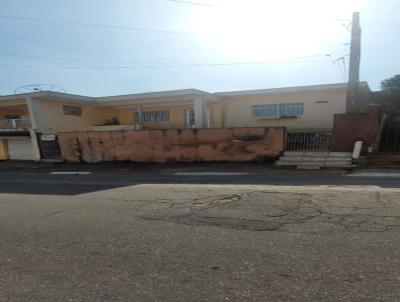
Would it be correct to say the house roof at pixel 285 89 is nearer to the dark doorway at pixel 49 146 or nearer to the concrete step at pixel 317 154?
the concrete step at pixel 317 154

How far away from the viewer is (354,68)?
16312mm

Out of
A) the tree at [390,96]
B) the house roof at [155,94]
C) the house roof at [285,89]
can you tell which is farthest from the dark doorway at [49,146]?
the tree at [390,96]

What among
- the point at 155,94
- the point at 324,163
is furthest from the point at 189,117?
the point at 324,163

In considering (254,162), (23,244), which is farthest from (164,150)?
(23,244)

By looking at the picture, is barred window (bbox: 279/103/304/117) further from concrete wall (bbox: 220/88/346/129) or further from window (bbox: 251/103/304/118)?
concrete wall (bbox: 220/88/346/129)

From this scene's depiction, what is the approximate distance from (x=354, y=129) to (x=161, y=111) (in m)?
14.4

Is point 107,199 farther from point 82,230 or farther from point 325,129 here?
point 325,129

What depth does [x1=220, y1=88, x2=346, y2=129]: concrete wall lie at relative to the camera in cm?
1852

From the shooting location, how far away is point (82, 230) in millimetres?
5125

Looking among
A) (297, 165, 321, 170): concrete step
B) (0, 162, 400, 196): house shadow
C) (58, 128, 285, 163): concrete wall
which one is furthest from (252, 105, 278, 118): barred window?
(297, 165, 321, 170): concrete step

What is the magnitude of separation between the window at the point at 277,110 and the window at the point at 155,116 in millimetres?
7087

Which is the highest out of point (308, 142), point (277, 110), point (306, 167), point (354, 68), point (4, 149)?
point (354, 68)

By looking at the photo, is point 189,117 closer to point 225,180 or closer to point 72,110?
point 72,110

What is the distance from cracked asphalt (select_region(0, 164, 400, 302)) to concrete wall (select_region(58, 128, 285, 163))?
7.60 meters
